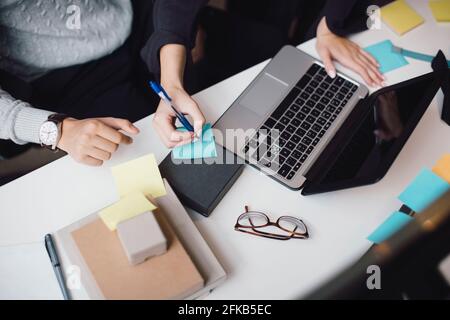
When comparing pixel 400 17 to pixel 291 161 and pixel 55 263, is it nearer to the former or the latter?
pixel 291 161

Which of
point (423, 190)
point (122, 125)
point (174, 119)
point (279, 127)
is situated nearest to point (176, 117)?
point (174, 119)

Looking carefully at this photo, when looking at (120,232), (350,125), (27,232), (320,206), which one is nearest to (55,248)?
(27,232)

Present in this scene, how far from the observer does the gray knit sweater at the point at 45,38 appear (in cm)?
88

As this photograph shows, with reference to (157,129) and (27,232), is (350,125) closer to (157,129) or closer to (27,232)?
(157,129)

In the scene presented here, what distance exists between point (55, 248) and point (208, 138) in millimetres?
373

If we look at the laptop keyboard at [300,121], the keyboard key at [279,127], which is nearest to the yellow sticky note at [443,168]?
the laptop keyboard at [300,121]

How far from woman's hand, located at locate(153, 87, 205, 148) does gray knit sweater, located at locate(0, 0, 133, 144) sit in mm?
245

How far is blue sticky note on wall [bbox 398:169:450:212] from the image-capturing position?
0.85 metres

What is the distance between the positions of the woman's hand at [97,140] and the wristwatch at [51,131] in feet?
0.10

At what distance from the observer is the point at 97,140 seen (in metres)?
0.85

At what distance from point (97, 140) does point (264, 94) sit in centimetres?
39

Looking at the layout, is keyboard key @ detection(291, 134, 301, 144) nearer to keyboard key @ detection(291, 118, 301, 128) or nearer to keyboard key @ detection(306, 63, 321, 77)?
keyboard key @ detection(291, 118, 301, 128)

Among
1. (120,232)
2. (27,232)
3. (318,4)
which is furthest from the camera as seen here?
(318,4)
